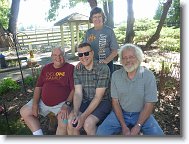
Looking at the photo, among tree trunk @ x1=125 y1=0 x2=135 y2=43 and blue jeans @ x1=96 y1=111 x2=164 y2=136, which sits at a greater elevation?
tree trunk @ x1=125 y1=0 x2=135 y2=43

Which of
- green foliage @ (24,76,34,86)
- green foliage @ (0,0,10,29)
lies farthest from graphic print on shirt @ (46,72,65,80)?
green foliage @ (24,76,34,86)

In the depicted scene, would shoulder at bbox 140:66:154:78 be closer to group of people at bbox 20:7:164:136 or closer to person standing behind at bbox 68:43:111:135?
group of people at bbox 20:7:164:136

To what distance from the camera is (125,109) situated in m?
2.35

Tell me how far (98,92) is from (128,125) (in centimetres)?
38

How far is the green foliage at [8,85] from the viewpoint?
453 cm

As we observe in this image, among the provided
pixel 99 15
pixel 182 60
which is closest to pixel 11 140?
pixel 99 15

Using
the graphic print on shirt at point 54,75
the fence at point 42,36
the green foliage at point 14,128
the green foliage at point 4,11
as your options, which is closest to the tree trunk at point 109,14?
the fence at point 42,36

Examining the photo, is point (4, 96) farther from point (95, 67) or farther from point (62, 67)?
point (95, 67)

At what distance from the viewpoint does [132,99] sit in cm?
230

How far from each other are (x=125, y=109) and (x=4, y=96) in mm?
2683

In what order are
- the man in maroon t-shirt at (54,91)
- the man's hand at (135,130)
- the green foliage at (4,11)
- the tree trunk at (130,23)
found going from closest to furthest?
the man's hand at (135,130) → the man in maroon t-shirt at (54,91) → the tree trunk at (130,23) → the green foliage at (4,11)

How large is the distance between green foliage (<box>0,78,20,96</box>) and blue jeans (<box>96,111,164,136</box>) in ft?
8.62

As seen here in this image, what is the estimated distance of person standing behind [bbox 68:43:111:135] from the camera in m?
2.36

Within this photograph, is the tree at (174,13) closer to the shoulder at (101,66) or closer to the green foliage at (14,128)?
the shoulder at (101,66)
